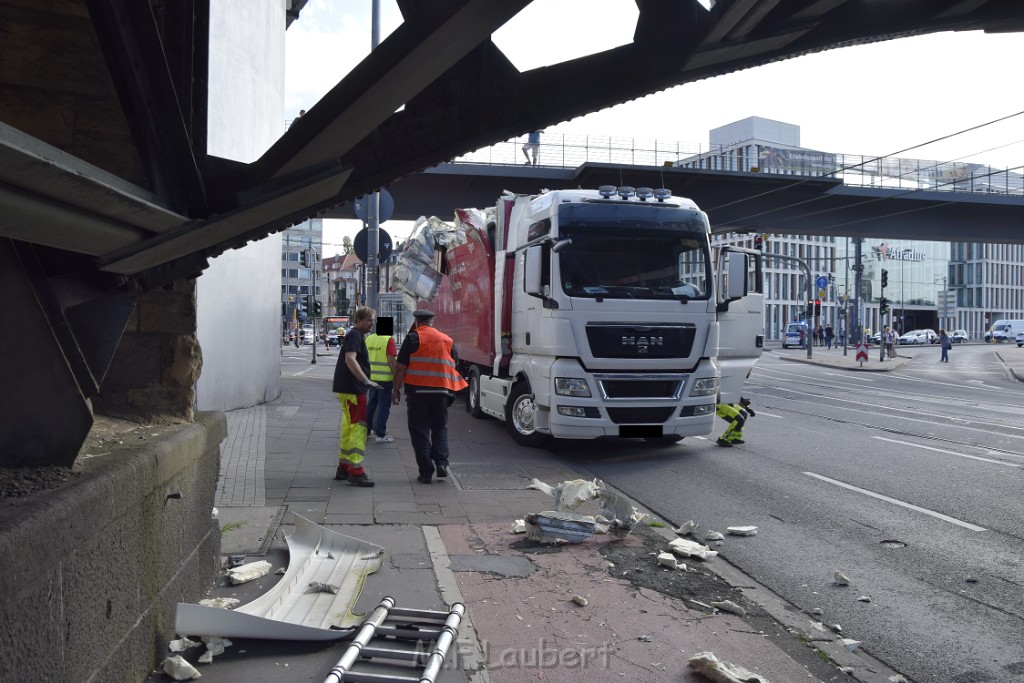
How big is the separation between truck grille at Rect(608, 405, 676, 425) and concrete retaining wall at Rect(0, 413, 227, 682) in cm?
658

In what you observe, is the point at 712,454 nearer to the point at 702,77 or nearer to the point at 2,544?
the point at 702,77

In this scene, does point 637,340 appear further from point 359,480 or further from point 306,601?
point 306,601

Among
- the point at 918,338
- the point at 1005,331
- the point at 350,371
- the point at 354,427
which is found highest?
the point at 350,371

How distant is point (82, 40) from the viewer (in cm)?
414

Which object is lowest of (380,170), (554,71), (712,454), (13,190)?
(712,454)

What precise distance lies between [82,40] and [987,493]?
8910 millimetres

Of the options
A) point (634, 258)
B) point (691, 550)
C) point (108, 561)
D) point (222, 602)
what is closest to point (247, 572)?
point (222, 602)

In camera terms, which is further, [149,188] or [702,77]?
[702,77]

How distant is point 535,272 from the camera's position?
10859 mm

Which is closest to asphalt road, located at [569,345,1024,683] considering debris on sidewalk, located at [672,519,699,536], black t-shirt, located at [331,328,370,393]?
debris on sidewalk, located at [672,519,699,536]

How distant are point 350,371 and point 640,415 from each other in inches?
154

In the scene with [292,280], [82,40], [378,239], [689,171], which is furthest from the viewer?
[292,280]

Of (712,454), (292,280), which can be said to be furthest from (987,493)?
(292,280)

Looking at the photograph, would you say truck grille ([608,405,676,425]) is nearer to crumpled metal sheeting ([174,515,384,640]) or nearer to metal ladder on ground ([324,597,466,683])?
crumpled metal sheeting ([174,515,384,640])
